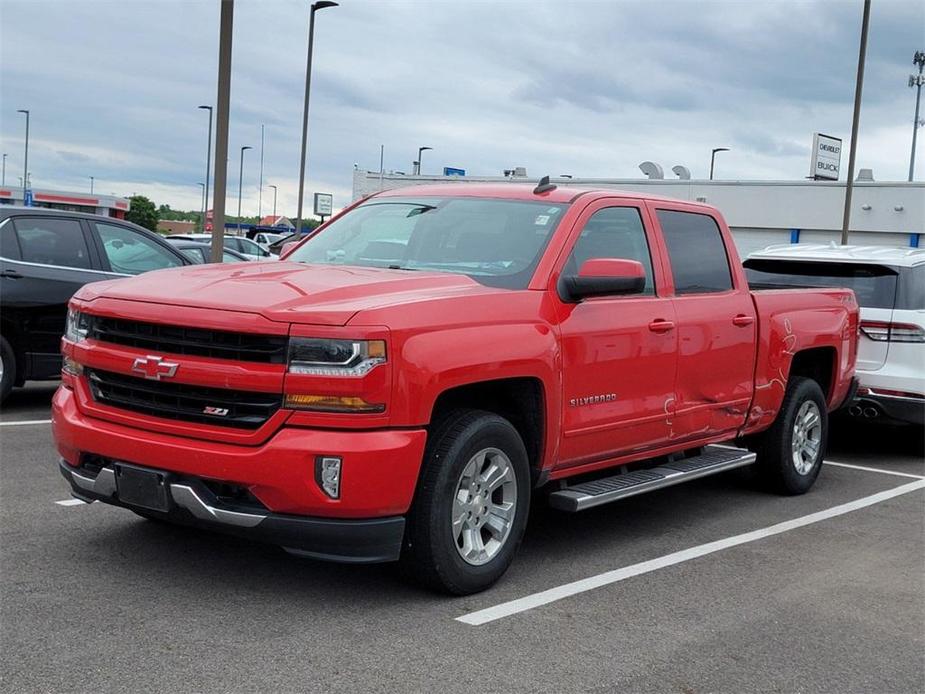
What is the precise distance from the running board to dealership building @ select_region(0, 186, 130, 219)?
68192 mm

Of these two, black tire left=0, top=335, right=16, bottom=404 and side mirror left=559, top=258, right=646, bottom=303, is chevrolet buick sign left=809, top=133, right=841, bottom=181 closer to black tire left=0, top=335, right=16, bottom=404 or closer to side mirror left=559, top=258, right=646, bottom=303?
black tire left=0, top=335, right=16, bottom=404

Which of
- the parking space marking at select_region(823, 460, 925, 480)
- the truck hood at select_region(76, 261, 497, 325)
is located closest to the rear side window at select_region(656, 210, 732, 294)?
the truck hood at select_region(76, 261, 497, 325)

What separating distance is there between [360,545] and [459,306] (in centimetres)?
113

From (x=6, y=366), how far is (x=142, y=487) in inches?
202

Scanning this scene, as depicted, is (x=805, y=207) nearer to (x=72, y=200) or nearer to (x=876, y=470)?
(x=876, y=470)

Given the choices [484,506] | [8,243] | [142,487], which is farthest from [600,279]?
[8,243]

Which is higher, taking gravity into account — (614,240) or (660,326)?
(614,240)

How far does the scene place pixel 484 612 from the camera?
187 inches

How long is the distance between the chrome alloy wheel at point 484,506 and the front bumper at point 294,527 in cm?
38

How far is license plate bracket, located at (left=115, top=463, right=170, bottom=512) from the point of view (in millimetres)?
4523

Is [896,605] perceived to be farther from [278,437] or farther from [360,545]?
[278,437]

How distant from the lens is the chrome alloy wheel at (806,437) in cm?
774

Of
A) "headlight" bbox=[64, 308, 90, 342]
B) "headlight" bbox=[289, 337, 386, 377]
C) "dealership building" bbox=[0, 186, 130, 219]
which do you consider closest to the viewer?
"headlight" bbox=[289, 337, 386, 377]

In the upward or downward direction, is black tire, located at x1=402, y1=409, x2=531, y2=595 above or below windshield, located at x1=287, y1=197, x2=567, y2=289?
below
